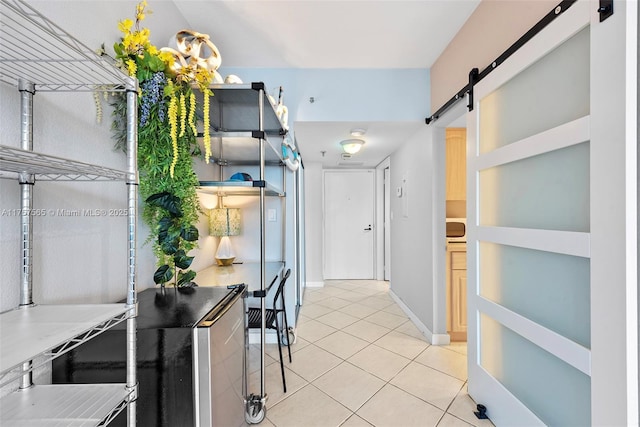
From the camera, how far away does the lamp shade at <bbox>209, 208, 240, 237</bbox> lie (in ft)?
7.17

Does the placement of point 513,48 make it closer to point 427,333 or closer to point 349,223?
point 427,333

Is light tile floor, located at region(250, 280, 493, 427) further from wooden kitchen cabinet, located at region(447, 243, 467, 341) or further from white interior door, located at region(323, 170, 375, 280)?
white interior door, located at region(323, 170, 375, 280)

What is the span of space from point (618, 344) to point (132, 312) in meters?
1.54

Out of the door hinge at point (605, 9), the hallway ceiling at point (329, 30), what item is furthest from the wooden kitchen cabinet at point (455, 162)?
the door hinge at point (605, 9)

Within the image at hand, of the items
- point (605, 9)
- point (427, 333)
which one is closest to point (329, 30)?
point (605, 9)

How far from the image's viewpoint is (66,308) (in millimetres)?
807

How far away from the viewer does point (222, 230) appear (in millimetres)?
2189

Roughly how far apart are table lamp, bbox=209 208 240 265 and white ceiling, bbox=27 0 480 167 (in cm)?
112

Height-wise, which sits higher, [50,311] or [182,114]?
[182,114]

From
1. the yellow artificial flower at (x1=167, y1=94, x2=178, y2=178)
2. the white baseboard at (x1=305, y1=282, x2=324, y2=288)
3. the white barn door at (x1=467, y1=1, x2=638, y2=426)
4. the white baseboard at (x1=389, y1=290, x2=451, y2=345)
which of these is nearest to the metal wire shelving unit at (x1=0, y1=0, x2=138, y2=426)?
the yellow artificial flower at (x1=167, y1=94, x2=178, y2=178)

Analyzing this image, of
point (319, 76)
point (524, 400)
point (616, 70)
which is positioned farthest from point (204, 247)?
point (616, 70)

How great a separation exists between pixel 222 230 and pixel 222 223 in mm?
60

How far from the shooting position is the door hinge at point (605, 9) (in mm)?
842

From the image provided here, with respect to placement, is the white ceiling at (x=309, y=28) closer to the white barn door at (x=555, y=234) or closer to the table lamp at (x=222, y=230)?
the white barn door at (x=555, y=234)
